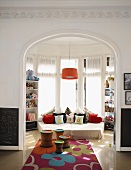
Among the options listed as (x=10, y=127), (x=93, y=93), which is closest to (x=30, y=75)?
(x=93, y=93)

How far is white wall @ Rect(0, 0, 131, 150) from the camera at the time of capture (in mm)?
5625

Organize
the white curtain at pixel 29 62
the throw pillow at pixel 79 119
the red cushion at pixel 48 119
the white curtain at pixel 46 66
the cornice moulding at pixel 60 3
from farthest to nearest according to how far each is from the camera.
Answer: the white curtain at pixel 46 66
the white curtain at pixel 29 62
the red cushion at pixel 48 119
the throw pillow at pixel 79 119
the cornice moulding at pixel 60 3

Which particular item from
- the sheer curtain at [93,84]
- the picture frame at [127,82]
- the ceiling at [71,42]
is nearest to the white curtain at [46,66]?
the ceiling at [71,42]

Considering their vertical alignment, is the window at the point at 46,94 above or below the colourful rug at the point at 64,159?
above

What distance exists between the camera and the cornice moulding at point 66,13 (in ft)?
18.4

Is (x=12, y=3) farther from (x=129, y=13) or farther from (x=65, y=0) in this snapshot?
(x=129, y=13)

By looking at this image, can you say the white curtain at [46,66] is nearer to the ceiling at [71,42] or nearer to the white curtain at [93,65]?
the ceiling at [71,42]

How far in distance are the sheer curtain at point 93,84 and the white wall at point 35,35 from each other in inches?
114

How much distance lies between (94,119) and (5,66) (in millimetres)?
4143

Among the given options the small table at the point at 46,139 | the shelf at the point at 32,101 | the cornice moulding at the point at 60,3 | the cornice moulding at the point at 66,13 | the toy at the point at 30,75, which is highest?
the cornice moulding at the point at 60,3

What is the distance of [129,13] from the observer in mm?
5602

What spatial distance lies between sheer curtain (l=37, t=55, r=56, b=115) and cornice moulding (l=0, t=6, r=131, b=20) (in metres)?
3.12

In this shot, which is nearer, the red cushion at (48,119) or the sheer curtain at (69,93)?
the red cushion at (48,119)

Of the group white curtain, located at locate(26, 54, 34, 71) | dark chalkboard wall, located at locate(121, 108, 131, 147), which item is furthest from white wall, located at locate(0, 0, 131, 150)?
white curtain, located at locate(26, 54, 34, 71)
